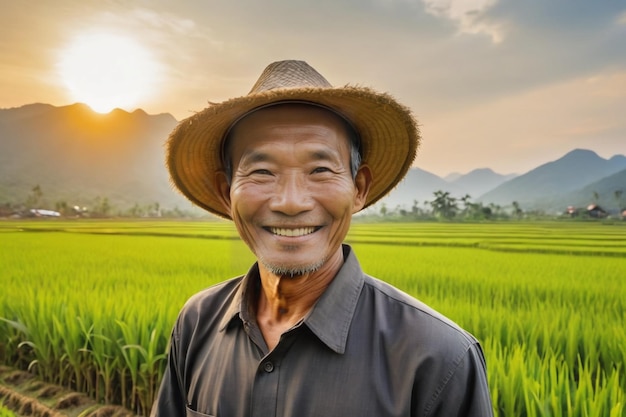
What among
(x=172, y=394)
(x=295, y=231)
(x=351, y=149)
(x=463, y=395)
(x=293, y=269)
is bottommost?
(x=172, y=394)

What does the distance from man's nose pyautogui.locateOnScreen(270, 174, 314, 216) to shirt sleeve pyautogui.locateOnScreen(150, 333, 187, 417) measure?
2.05ft

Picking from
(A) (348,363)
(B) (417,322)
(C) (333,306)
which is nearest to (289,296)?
(C) (333,306)

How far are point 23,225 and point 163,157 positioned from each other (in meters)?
12.7

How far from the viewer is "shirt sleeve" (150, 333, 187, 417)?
1.46 metres

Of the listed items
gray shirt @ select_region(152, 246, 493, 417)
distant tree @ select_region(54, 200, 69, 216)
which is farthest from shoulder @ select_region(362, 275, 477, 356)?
distant tree @ select_region(54, 200, 69, 216)

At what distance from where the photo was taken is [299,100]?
1.28m

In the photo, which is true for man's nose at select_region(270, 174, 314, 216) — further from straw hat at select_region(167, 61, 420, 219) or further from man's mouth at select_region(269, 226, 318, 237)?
straw hat at select_region(167, 61, 420, 219)

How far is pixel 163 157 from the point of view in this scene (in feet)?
5.37

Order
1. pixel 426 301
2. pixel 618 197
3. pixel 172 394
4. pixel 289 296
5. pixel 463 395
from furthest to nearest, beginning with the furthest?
pixel 618 197 → pixel 426 301 → pixel 172 394 → pixel 289 296 → pixel 463 395

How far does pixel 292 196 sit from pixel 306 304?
1.13 feet

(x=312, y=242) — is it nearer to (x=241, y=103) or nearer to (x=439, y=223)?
(x=241, y=103)

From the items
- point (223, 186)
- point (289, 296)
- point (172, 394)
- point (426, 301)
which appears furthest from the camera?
point (426, 301)

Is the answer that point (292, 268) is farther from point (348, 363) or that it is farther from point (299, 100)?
point (299, 100)

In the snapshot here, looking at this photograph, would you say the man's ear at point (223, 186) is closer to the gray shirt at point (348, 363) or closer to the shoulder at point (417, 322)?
the gray shirt at point (348, 363)
